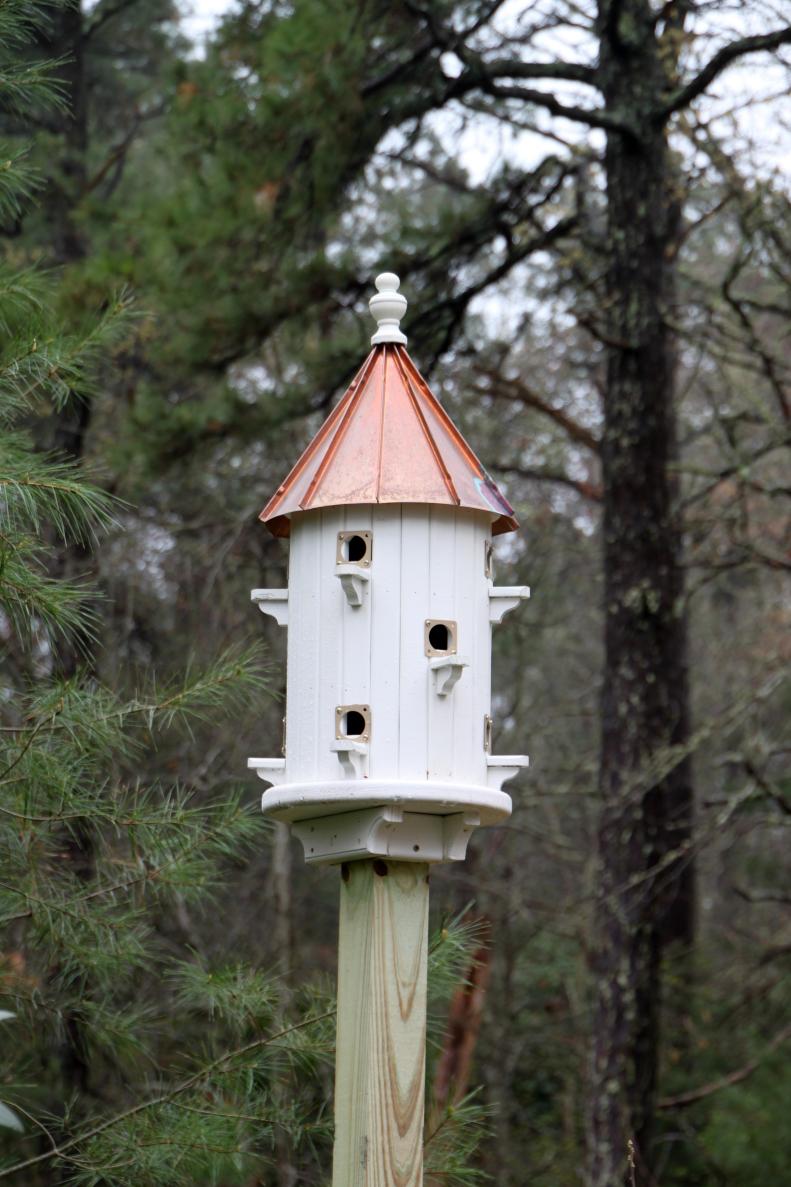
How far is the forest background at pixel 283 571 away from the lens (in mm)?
4121

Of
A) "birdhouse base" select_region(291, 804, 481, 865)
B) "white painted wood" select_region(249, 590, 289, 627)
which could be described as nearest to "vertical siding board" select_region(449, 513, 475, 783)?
"birdhouse base" select_region(291, 804, 481, 865)

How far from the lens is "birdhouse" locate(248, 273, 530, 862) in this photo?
11.6 feet

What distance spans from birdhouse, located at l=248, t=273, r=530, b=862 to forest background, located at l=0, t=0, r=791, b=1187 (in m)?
0.46

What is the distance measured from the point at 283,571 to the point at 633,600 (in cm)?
297

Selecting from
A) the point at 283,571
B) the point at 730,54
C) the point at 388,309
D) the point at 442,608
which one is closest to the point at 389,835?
the point at 442,608

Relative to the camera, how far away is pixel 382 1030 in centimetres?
348

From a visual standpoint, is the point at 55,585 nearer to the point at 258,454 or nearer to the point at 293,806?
the point at 293,806

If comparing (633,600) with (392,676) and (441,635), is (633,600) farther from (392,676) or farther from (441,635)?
(392,676)

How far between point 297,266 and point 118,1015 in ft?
15.2

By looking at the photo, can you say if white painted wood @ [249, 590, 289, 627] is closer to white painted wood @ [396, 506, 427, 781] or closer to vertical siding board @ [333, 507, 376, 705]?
vertical siding board @ [333, 507, 376, 705]

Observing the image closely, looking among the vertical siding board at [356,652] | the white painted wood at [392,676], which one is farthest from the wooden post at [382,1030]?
the vertical siding board at [356,652]

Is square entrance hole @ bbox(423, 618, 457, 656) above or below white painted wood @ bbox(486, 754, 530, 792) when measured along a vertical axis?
above

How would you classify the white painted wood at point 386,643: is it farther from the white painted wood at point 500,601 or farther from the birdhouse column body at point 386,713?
the white painted wood at point 500,601

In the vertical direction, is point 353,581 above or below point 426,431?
below
